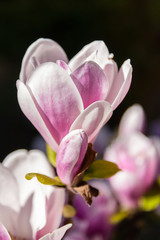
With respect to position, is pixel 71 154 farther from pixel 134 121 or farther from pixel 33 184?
pixel 134 121

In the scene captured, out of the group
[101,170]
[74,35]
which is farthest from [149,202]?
[74,35]

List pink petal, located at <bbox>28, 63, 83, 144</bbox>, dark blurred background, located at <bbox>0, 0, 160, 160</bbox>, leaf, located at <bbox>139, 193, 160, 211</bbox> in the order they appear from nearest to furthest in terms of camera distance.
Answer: pink petal, located at <bbox>28, 63, 83, 144</bbox> → leaf, located at <bbox>139, 193, 160, 211</bbox> → dark blurred background, located at <bbox>0, 0, 160, 160</bbox>

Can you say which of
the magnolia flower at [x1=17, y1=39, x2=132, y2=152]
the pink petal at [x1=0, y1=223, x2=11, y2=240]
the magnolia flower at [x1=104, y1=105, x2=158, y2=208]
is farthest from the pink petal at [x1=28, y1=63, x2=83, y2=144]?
the magnolia flower at [x1=104, y1=105, x2=158, y2=208]

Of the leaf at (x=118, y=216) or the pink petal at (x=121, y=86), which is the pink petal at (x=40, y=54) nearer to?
the pink petal at (x=121, y=86)

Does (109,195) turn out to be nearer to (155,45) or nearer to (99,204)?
(99,204)

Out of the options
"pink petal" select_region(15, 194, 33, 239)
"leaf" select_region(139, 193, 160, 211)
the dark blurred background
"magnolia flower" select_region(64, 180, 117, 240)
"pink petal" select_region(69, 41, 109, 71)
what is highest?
"pink petal" select_region(69, 41, 109, 71)

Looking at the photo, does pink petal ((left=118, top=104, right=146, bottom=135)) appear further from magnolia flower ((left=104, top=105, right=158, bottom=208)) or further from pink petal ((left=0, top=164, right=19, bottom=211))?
pink petal ((left=0, top=164, right=19, bottom=211))
